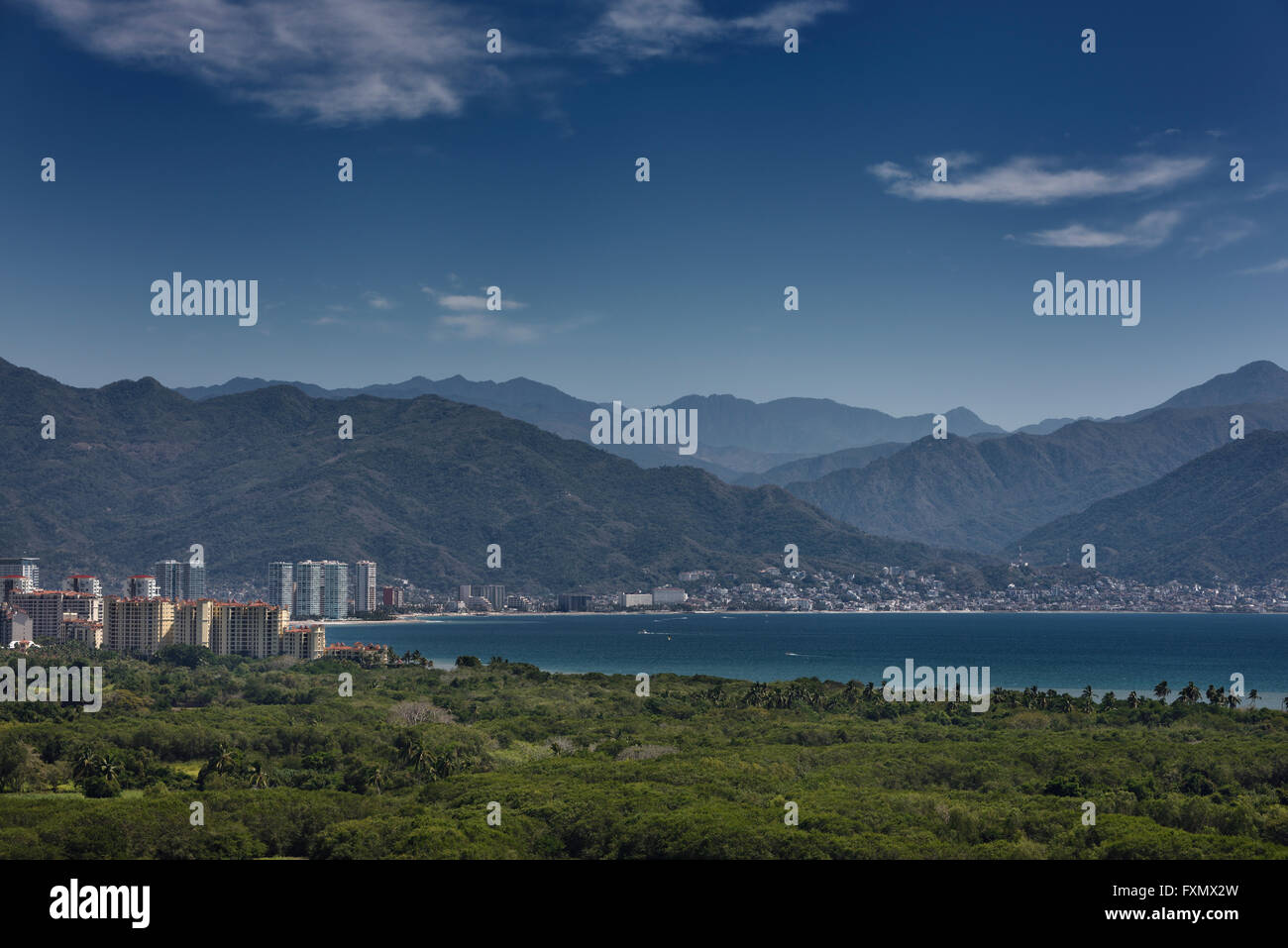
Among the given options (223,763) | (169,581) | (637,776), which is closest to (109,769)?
(223,763)

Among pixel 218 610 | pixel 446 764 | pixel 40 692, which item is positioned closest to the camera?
pixel 446 764

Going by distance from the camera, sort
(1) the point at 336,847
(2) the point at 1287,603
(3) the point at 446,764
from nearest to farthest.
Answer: (1) the point at 336,847, (3) the point at 446,764, (2) the point at 1287,603

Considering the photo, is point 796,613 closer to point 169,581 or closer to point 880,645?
point 880,645

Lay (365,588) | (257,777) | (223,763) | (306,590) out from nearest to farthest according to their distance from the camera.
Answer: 1. (257,777)
2. (223,763)
3. (306,590)
4. (365,588)

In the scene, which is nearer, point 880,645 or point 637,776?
point 637,776

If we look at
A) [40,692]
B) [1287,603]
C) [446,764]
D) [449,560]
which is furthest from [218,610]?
[1287,603]
